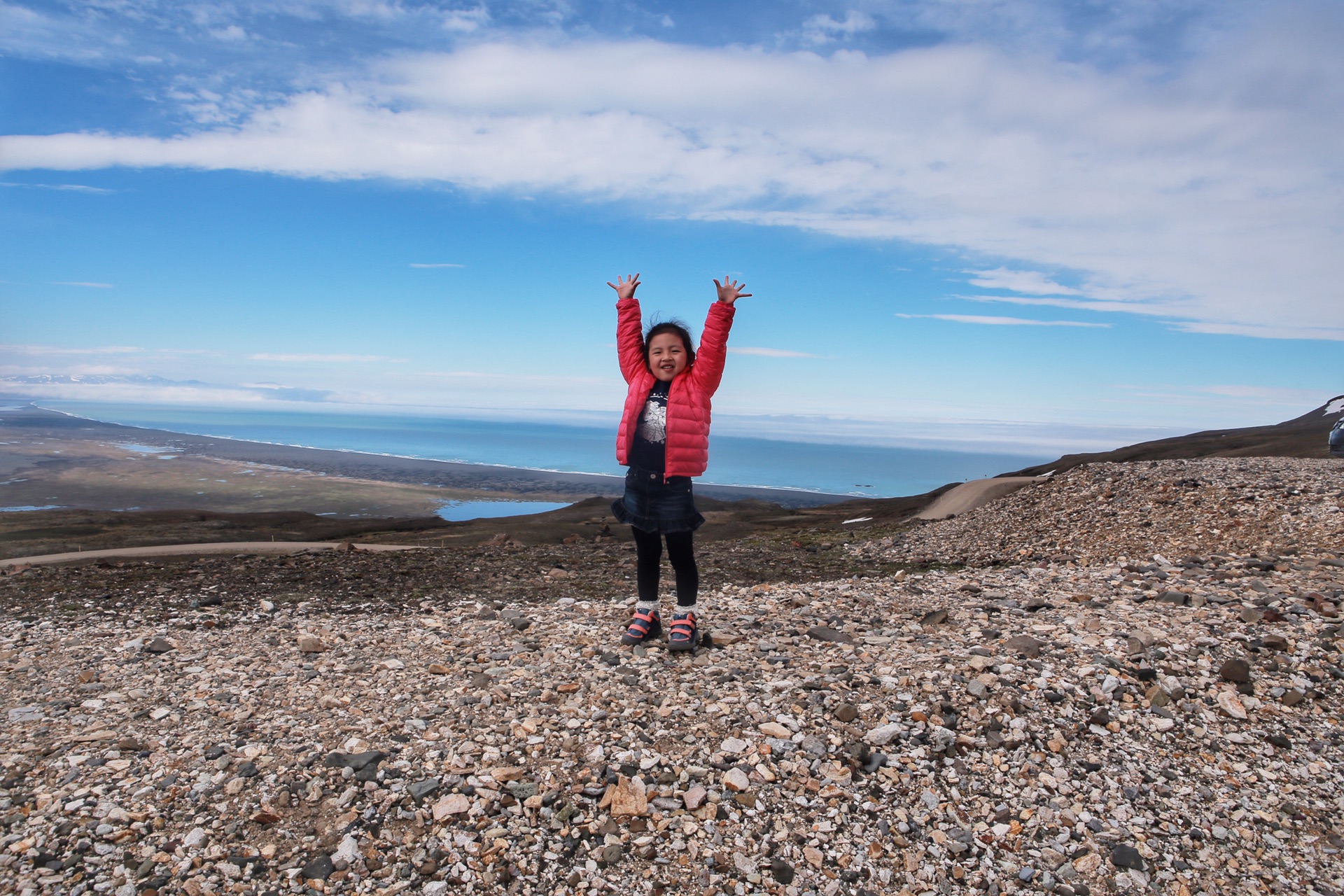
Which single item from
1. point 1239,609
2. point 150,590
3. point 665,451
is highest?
point 665,451

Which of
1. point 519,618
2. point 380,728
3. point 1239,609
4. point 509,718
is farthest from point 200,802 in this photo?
point 1239,609

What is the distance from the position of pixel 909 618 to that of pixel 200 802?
6396mm

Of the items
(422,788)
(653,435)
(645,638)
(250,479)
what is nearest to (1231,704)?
(645,638)

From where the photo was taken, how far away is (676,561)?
22.3 feet

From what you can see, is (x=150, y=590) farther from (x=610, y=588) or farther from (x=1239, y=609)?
(x=1239, y=609)

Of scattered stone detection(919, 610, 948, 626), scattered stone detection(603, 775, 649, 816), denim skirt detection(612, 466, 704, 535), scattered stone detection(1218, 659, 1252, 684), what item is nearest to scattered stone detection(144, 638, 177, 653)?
denim skirt detection(612, 466, 704, 535)

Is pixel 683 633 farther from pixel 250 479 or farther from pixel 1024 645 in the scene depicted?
pixel 250 479

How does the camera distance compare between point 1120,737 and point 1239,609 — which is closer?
point 1120,737

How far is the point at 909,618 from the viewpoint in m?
7.79

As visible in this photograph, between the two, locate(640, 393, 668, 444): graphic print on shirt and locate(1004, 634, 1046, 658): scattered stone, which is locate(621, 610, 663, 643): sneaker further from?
locate(1004, 634, 1046, 658): scattered stone

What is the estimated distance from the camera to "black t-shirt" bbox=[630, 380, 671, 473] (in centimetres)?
650

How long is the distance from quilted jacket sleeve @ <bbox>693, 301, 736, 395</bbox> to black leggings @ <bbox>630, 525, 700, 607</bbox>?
1426mm

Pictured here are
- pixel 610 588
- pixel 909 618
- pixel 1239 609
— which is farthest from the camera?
pixel 610 588

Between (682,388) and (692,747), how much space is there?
2949mm
